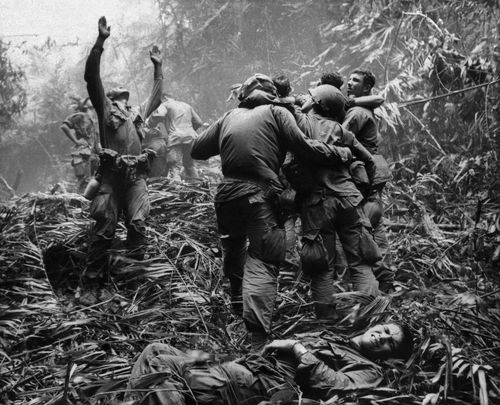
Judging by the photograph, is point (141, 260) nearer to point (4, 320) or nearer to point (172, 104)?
point (4, 320)

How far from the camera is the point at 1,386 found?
2844mm

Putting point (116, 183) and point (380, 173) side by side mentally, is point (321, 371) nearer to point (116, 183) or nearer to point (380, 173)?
point (380, 173)

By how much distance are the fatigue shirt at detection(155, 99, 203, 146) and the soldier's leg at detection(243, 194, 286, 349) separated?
579 cm

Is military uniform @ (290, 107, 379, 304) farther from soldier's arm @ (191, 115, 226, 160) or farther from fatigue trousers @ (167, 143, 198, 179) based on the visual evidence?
fatigue trousers @ (167, 143, 198, 179)

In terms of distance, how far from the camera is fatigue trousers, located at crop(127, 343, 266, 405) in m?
2.30

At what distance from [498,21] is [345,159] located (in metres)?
4.35

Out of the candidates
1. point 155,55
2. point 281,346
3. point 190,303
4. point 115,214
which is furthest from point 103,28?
point 281,346

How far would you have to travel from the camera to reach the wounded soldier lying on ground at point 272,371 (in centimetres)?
238

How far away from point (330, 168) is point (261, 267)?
1.06 meters

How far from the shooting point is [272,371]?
8.91 feet

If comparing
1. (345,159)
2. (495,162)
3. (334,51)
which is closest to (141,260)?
(345,159)

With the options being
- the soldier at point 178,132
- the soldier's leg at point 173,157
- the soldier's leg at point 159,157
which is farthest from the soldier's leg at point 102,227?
the soldier's leg at point 173,157

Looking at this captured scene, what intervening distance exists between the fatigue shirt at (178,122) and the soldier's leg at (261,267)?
5793 mm

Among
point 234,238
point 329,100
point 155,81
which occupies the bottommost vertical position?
point 234,238
